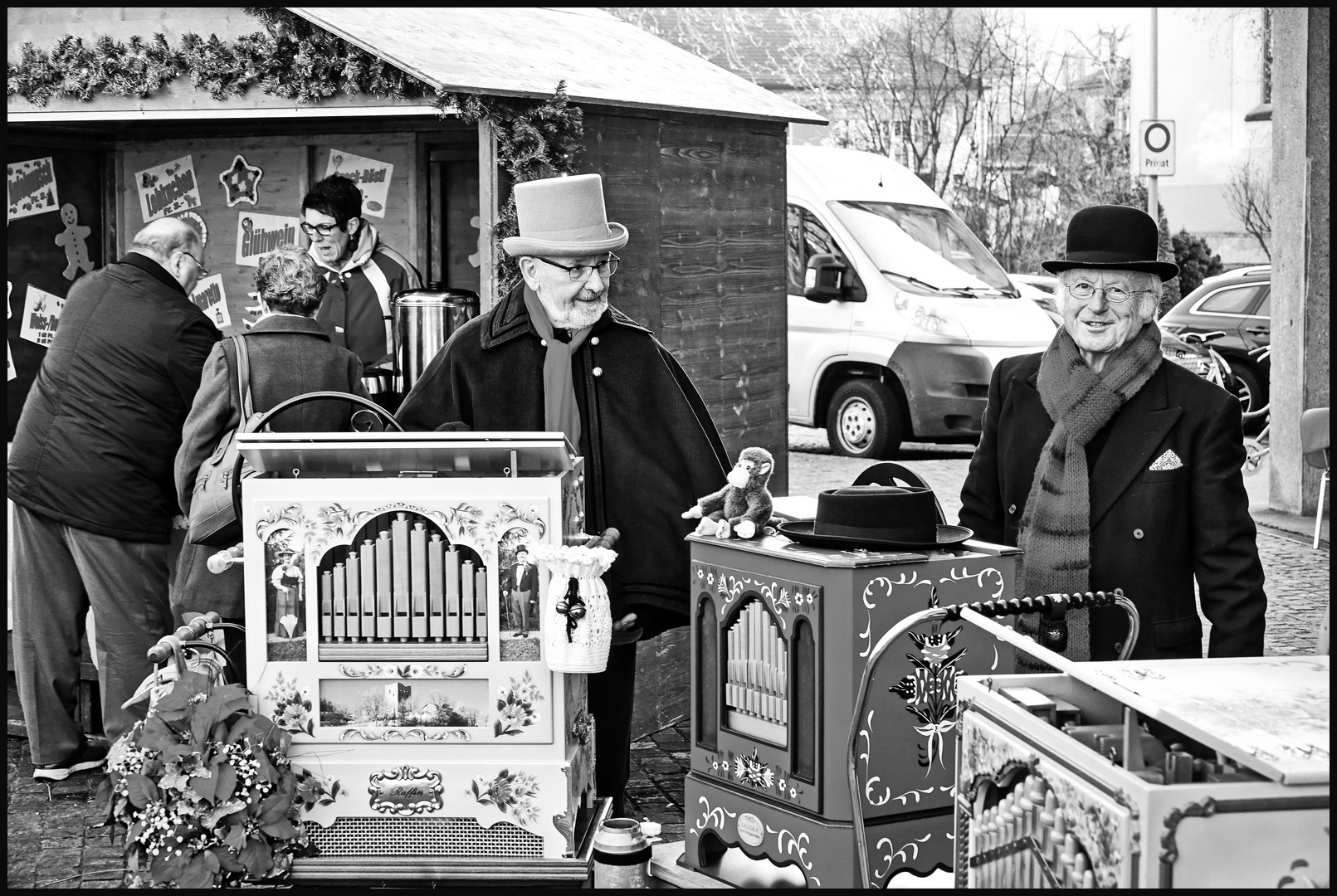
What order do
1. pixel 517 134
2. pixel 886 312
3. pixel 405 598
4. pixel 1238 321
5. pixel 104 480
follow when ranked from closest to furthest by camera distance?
pixel 405 598 < pixel 517 134 < pixel 104 480 < pixel 886 312 < pixel 1238 321

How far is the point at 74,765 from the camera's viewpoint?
5152 millimetres

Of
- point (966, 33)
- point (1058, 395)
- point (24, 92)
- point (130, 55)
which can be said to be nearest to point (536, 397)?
point (1058, 395)

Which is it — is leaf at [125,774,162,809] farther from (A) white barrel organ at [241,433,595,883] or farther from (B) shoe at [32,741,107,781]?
(B) shoe at [32,741,107,781]

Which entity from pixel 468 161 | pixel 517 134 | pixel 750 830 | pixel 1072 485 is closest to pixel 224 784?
pixel 750 830

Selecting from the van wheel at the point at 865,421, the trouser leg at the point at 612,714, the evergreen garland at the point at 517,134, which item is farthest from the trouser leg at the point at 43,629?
the van wheel at the point at 865,421

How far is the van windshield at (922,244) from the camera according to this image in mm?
12148

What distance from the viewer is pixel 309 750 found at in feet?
10.3

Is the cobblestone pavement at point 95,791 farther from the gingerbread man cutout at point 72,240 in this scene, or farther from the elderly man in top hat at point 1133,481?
the gingerbread man cutout at point 72,240

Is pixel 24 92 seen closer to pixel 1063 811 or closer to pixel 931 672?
pixel 931 672

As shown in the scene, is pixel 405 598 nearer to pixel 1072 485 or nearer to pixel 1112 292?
pixel 1072 485

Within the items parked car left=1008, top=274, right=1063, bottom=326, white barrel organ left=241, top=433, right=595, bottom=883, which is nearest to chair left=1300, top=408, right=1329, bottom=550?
white barrel organ left=241, top=433, right=595, bottom=883

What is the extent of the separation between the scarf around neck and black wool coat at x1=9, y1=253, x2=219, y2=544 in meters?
1.59

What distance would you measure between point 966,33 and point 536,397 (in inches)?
927

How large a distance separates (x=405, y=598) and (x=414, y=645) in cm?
10
